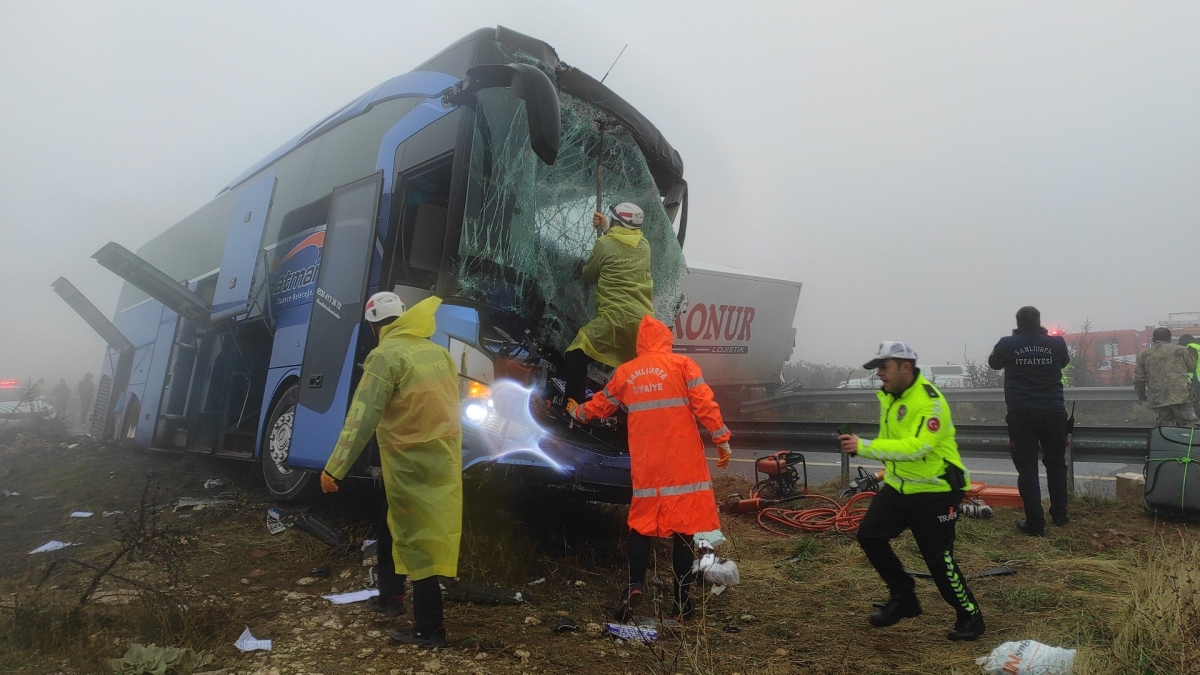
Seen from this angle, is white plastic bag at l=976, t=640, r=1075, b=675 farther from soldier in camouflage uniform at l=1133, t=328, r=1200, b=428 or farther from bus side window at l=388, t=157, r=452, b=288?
soldier in camouflage uniform at l=1133, t=328, r=1200, b=428

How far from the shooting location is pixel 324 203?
18.8 ft

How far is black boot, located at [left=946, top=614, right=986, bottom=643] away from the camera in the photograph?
3045 mm

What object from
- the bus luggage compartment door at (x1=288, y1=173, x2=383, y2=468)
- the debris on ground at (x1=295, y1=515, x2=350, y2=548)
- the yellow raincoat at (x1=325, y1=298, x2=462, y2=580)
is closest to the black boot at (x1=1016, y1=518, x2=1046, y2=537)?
the yellow raincoat at (x1=325, y1=298, x2=462, y2=580)

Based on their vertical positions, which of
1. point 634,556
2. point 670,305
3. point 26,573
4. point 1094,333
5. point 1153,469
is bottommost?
point 26,573

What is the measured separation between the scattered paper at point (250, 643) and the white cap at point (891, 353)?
288 cm

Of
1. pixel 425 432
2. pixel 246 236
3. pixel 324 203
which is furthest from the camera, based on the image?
pixel 246 236

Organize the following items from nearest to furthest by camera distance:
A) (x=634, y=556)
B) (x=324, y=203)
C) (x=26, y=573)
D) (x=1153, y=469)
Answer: (x=634, y=556) < (x=26, y=573) < (x=1153, y=469) < (x=324, y=203)

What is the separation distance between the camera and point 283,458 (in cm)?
551

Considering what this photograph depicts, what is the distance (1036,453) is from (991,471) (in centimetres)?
386

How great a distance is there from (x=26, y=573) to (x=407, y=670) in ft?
8.89

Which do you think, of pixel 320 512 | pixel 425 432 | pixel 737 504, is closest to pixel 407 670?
pixel 425 432

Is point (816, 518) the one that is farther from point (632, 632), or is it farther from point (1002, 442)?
point (632, 632)

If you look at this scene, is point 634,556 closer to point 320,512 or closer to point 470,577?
point 470,577

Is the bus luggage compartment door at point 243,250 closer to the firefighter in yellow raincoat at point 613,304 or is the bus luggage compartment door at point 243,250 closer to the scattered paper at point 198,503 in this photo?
the scattered paper at point 198,503
